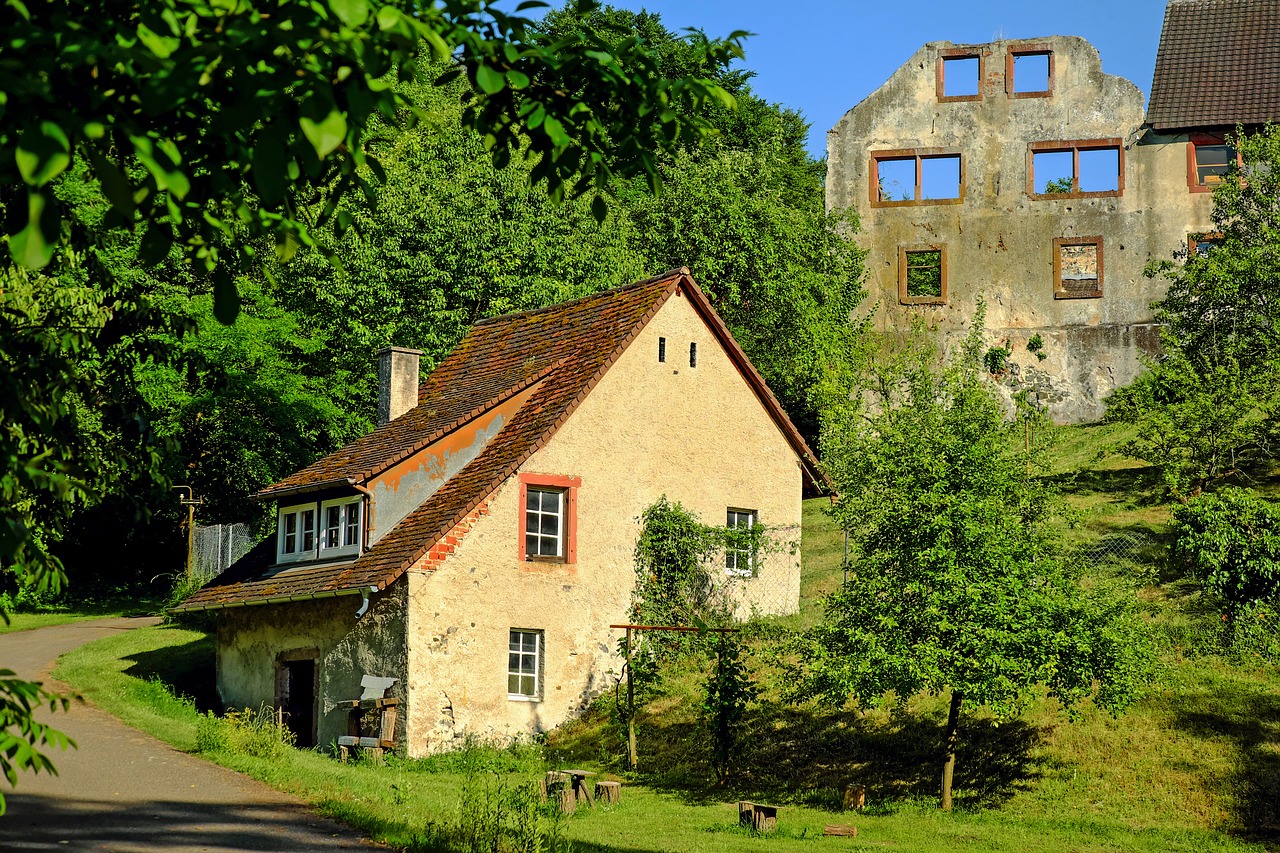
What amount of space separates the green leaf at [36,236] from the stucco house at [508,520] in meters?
19.2

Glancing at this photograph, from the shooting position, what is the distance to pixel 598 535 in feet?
86.7

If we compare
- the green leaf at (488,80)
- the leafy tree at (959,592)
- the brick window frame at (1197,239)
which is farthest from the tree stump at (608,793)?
the brick window frame at (1197,239)

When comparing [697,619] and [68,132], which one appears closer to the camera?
[68,132]

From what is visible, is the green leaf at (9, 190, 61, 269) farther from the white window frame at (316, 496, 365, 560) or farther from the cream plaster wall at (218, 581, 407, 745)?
the white window frame at (316, 496, 365, 560)

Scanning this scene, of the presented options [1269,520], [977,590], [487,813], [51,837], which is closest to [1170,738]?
[977,590]

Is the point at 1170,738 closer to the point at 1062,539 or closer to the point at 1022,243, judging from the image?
the point at 1062,539

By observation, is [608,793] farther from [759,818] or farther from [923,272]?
[923,272]

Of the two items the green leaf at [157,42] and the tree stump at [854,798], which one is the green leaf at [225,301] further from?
the tree stump at [854,798]

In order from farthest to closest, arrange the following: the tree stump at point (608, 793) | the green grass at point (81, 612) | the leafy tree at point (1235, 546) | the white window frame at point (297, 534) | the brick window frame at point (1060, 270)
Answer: the brick window frame at point (1060, 270) < the green grass at point (81, 612) < the white window frame at point (297, 534) < the leafy tree at point (1235, 546) < the tree stump at point (608, 793)

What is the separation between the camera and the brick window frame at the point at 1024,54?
4669 centimetres

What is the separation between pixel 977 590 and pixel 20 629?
29.1 m

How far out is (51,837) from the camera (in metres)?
13.2

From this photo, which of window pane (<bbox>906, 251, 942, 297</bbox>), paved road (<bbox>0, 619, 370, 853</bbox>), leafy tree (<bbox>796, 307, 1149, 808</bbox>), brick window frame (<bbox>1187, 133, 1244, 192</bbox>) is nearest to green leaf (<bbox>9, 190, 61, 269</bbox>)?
paved road (<bbox>0, 619, 370, 853</bbox>)

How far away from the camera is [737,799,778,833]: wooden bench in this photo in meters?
17.0
